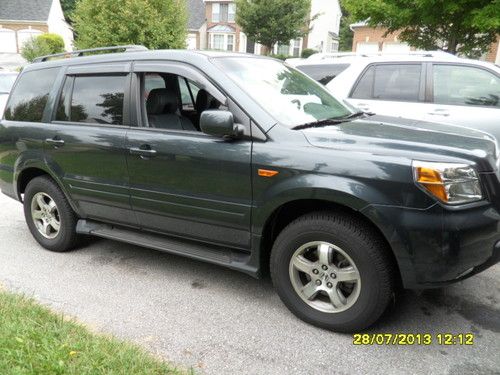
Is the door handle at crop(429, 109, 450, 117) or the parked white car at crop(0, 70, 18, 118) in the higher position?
the door handle at crop(429, 109, 450, 117)

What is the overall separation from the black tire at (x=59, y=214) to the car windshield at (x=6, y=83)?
805 cm

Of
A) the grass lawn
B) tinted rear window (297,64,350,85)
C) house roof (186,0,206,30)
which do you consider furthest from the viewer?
house roof (186,0,206,30)

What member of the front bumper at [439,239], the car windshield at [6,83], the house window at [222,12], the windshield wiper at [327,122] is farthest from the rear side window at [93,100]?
the house window at [222,12]

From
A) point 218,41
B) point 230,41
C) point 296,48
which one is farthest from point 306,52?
point 218,41

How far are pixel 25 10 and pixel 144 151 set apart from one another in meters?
45.5

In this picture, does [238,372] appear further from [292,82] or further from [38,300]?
[292,82]

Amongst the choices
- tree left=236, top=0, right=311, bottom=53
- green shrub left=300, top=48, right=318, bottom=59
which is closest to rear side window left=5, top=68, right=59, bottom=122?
tree left=236, top=0, right=311, bottom=53

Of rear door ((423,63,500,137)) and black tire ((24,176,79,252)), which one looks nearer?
black tire ((24,176,79,252))

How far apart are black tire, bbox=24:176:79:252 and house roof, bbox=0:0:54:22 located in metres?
42.8

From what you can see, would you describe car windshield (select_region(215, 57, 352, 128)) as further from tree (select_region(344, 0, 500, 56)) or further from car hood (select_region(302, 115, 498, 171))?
tree (select_region(344, 0, 500, 56))

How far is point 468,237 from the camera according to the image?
2576 millimetres

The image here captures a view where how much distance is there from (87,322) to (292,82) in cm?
248

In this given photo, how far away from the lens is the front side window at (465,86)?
5.41 meters

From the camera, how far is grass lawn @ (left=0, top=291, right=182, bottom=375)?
2.50m
